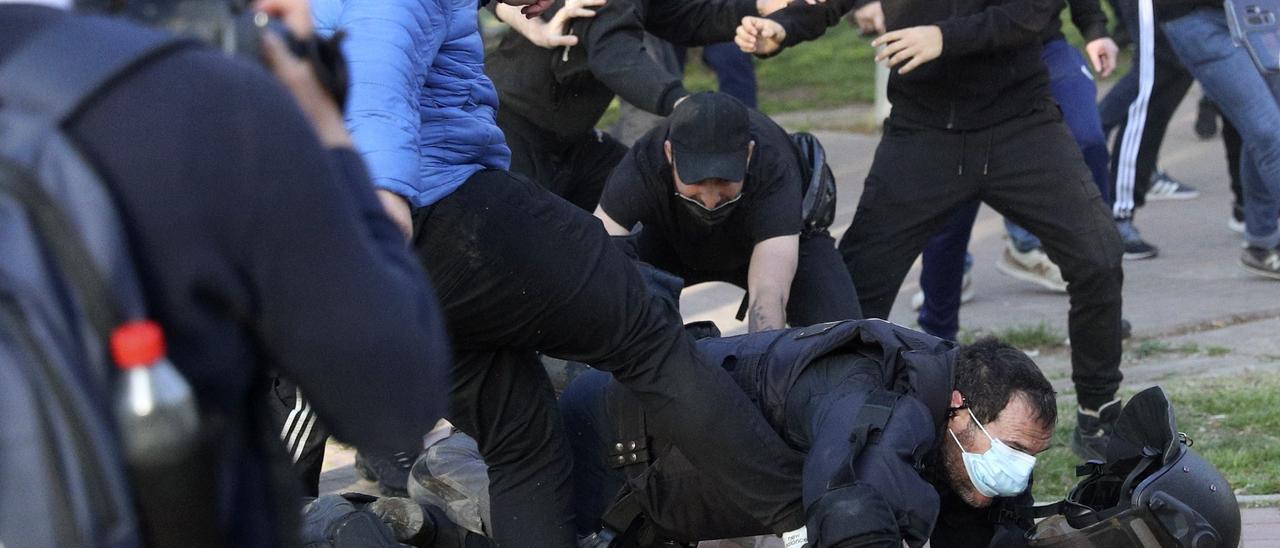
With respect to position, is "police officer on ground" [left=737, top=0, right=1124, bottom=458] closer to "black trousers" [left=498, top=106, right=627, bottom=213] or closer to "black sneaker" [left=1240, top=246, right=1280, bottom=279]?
"black trousers" [left=498, top=106, right=627, bottom=213]

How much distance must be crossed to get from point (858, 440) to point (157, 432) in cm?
168

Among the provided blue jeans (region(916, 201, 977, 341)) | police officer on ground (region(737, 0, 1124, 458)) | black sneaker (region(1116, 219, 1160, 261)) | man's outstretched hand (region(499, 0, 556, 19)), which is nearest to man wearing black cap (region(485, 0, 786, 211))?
police officer on ground (region(737, 0, 1124, 458))

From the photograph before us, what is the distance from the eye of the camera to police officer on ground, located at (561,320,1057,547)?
290cm

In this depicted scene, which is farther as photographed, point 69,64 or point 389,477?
point 389,477

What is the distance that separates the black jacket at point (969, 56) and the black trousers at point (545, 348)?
1642 millimetres

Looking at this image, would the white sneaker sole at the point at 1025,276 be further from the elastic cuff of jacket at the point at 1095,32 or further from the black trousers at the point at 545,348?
the black trousers at the point at 545,348

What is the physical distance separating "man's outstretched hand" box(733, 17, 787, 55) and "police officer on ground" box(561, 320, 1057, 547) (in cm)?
119

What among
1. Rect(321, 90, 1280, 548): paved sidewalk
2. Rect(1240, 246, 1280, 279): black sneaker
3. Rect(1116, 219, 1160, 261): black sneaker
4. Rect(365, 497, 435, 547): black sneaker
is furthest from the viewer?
Rect(1116, 219, 1160, 261): black sneaker

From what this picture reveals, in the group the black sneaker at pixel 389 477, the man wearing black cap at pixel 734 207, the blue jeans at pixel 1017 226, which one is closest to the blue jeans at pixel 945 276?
the blue jeans at pixel 1017 226

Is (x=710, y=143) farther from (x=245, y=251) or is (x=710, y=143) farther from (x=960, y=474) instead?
(x=245, y=251)

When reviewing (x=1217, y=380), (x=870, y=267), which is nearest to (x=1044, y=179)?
(x=870, y=267)

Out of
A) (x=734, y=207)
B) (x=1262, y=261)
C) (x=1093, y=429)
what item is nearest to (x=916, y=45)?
(x=734, y=207)

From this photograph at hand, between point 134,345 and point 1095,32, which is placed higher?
point 134,345

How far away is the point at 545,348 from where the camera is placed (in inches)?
125
